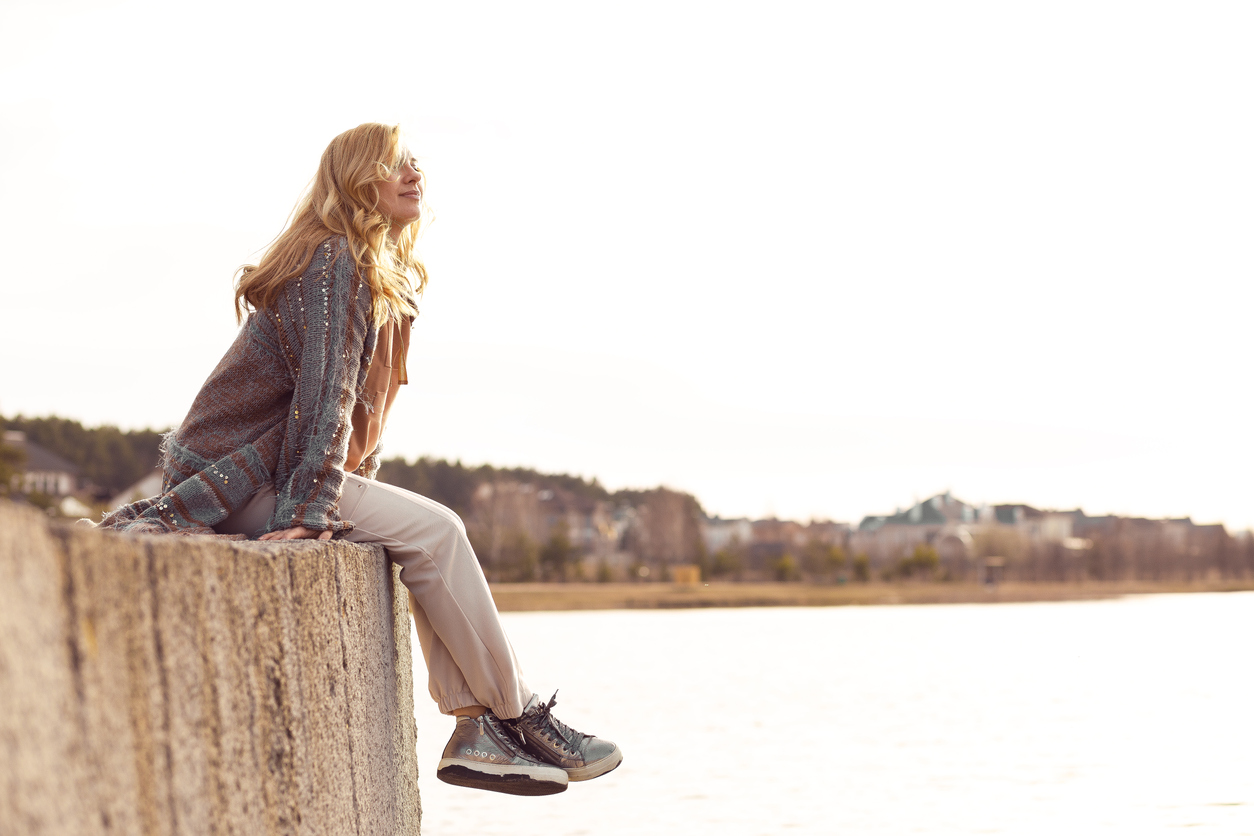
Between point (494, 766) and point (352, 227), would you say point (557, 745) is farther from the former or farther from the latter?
point (352, 227)

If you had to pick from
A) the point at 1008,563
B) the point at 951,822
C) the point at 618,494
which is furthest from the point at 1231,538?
the point at 951,822

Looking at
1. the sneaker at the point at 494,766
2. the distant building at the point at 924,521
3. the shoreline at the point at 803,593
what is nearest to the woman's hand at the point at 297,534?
the sneaker at the point at 494,766

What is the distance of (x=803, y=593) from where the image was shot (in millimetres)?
49094

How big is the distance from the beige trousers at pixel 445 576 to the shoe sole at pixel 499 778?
0.14m

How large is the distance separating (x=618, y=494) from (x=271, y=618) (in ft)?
Answer: 379

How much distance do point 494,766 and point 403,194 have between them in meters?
1.52

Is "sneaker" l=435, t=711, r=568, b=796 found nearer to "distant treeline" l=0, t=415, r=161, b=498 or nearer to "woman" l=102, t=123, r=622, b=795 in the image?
"woman" l=102, t=123, r=622, b=795

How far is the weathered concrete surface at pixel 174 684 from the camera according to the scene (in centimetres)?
109

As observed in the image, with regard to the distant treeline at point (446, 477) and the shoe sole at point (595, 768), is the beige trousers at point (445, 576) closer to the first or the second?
the shoe sole at point (595, 768)

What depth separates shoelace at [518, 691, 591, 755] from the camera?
3137 millimetres

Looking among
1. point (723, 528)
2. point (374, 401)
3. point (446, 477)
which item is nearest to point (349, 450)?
point (374, 401)

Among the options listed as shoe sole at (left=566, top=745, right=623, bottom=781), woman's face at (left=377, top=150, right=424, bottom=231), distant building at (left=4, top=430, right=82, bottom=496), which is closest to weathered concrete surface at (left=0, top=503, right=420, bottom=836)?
shoe sole at (left=566, top=745, right=623, bottom=781)

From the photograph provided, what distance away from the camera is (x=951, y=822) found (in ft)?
23.3

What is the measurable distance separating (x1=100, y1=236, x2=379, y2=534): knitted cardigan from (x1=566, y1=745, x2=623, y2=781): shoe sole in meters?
0.92
